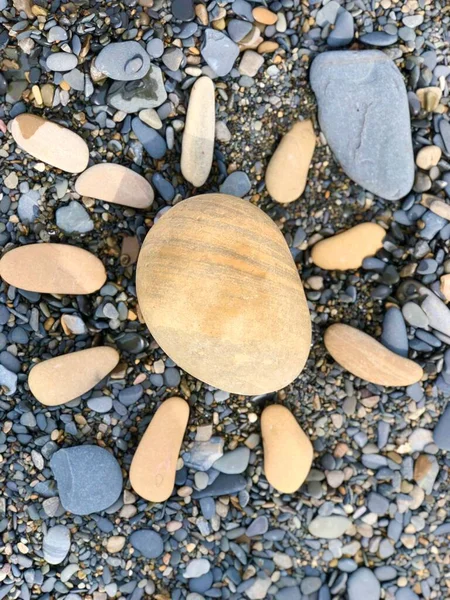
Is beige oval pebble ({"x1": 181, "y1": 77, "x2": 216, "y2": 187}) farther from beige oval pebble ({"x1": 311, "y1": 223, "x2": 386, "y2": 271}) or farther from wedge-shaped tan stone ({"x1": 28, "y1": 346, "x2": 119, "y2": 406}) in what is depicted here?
wedge-shaped tan stone ({"x1": 28, "y1": 346, "x2": 119, "y2": 406})

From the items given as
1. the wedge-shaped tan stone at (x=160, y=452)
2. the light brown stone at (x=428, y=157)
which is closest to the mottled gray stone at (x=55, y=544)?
the wedge-shaped tan stone at (x=160, y=452)

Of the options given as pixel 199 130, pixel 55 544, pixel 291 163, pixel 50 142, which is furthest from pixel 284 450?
pixel 50 142

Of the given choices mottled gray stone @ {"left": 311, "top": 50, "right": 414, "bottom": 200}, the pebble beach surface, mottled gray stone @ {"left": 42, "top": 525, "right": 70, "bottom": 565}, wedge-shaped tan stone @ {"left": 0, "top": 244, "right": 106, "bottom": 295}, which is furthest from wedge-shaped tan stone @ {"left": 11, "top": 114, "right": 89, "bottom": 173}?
mottled gray stone @ {"left": 42, "top": 525, "right": 70, "bottom": 565}

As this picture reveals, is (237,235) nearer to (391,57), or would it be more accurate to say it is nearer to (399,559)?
(391,57)

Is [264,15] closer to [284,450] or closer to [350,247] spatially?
[350,247]

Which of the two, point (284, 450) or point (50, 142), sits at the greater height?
point (50, 142)

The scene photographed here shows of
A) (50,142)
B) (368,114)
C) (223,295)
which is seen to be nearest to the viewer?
(223,295)

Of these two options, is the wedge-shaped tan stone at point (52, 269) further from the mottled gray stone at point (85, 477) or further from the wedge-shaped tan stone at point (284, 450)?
the wedge-shaped tan stone at point (284, 450)

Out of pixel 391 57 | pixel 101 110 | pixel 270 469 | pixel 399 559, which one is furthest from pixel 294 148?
pixel 399 559
